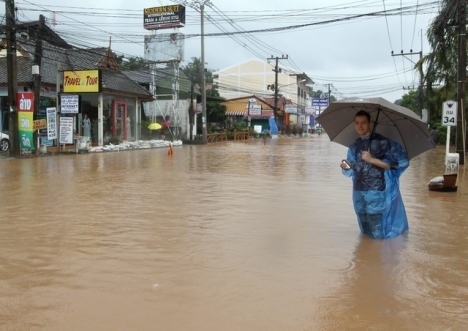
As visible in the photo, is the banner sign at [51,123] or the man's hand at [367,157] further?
the banner sign at [51,123]

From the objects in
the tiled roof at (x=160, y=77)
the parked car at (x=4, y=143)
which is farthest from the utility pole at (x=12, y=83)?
the tiled roof at (x=160, y=77)

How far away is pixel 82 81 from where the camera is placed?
84.8ft

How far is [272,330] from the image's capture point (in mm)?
3686

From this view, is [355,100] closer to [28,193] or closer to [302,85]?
[28,193]

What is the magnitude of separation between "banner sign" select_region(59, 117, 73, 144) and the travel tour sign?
2112 millimetres

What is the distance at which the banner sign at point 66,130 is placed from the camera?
23281 mm

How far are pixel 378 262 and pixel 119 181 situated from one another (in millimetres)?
8576

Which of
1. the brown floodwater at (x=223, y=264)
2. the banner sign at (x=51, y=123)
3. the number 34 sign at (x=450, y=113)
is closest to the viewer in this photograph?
the brown floodwater at (x=223, y=264)

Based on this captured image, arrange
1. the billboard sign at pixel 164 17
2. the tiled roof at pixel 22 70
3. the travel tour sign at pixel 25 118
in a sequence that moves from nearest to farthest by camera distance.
Answer: the travel tour sign at pixel 25 118
the tiled roof at pixel 22 70
the billboard sign at pixel 164 17

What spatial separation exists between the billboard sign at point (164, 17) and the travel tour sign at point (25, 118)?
20.0 metres

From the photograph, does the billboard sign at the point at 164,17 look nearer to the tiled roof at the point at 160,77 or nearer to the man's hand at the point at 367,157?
the tiled roof at the point at 160,77

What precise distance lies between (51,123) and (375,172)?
2009 cm

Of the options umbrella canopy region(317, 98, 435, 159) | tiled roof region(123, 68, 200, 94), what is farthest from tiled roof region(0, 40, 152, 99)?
umbrella canopy region(317, 98, 435, 159)

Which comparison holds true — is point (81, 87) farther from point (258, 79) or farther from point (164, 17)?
point (258, 79)
